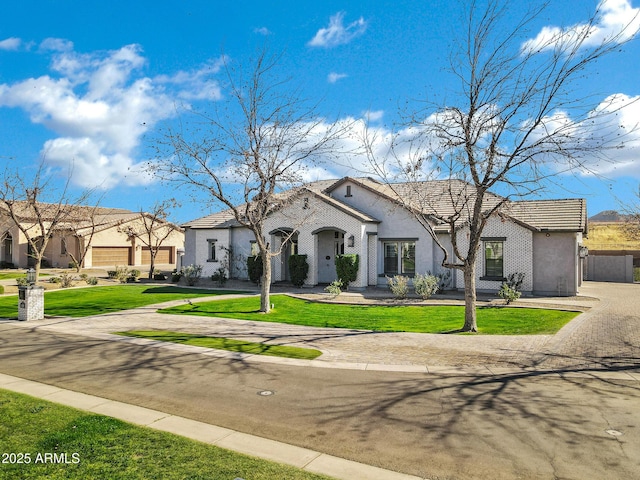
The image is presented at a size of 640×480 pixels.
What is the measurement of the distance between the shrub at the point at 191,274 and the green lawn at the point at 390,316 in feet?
27.2

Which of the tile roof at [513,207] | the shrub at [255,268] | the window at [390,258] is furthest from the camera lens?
the shrub at [255,268]

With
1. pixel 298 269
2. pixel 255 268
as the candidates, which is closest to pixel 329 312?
pixel 298 269

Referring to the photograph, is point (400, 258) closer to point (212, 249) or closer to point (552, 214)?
point (552, 214)

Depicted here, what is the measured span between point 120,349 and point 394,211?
17057 mm

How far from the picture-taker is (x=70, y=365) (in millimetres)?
10109

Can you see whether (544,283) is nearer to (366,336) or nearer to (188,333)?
(366,336)

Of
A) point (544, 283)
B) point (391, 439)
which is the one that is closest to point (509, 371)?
point (391, 439)

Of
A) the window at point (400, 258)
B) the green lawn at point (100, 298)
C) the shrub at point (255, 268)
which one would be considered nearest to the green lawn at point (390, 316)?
the green lawn at point (100, 298)

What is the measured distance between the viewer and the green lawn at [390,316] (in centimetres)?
1479

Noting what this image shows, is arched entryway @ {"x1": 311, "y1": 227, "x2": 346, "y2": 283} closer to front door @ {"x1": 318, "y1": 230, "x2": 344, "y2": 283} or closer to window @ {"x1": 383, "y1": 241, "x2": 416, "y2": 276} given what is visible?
front door @ {"x1": 318, "y1": 230, "x2": 344, "y2": 283}

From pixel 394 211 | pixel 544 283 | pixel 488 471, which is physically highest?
pixel 394 211

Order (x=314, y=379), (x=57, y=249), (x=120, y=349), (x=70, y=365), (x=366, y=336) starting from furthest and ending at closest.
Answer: (x=57, y=249), (x=366, y=336), (x=120, y=349), (x=70, y=365), (x=314, y=379)

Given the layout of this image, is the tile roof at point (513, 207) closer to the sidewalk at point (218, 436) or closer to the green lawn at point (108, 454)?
the sidewalk at point (218, 436)

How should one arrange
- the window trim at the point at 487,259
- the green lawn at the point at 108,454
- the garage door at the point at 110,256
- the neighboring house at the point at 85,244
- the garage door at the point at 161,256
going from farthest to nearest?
the garage door at the point at 161,256, the garage door at the point at 110,256, the neighboring house at the point at 85,244, the window trim at the point at 487,259, the green lawn at the point at 108,454
